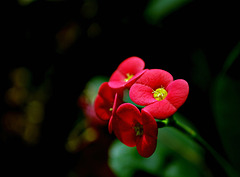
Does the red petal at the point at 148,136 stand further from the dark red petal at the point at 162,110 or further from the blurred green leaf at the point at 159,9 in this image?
the blurred green leaf at the point at 159,9

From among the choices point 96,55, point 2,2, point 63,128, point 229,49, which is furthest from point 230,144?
point 2,2

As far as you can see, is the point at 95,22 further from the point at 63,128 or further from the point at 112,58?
the point at 63,128

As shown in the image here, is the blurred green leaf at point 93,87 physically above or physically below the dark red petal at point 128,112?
below

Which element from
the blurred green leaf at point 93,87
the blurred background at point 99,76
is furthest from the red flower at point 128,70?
the blurred green leaf at point 93,87

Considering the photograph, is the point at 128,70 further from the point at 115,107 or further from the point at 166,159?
the point at 166,159

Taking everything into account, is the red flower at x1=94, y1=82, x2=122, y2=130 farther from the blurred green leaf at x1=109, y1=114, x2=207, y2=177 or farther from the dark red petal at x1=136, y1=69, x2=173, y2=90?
the blurred green leaf at x1=109, y1=114, x2=207, y2=177
